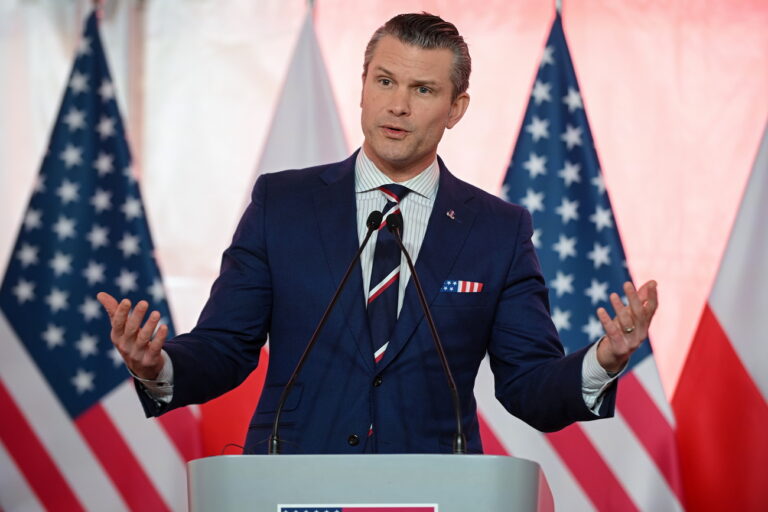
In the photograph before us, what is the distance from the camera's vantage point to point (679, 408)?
12.6 ft

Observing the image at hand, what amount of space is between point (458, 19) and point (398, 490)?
303 centimetres

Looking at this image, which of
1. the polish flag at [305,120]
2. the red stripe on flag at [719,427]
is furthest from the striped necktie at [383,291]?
the red stripe on flag at [719,427]

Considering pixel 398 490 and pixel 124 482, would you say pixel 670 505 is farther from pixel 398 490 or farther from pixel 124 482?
pixel 398 490

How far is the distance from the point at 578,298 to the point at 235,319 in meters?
1.97

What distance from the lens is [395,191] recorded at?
2332mm

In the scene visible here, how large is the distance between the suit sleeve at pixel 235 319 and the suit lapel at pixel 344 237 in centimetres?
14

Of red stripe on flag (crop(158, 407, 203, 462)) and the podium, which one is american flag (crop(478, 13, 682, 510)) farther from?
the podium

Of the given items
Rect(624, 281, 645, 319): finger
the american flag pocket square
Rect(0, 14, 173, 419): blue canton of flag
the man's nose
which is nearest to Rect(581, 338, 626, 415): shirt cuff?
Rect(624, 281, 645, 319): finger

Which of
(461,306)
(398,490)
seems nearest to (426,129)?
(461,306)

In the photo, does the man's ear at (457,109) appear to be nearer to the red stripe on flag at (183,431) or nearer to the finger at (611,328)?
the finger at (611,328)

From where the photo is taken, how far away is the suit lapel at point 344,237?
2.12m

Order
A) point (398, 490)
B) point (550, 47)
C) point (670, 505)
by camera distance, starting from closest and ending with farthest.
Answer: point (398, 490) < point (670, 505) < point (550, 47)

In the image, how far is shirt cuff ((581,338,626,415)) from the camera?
1.91 m

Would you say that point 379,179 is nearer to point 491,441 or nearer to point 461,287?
point 461,287
